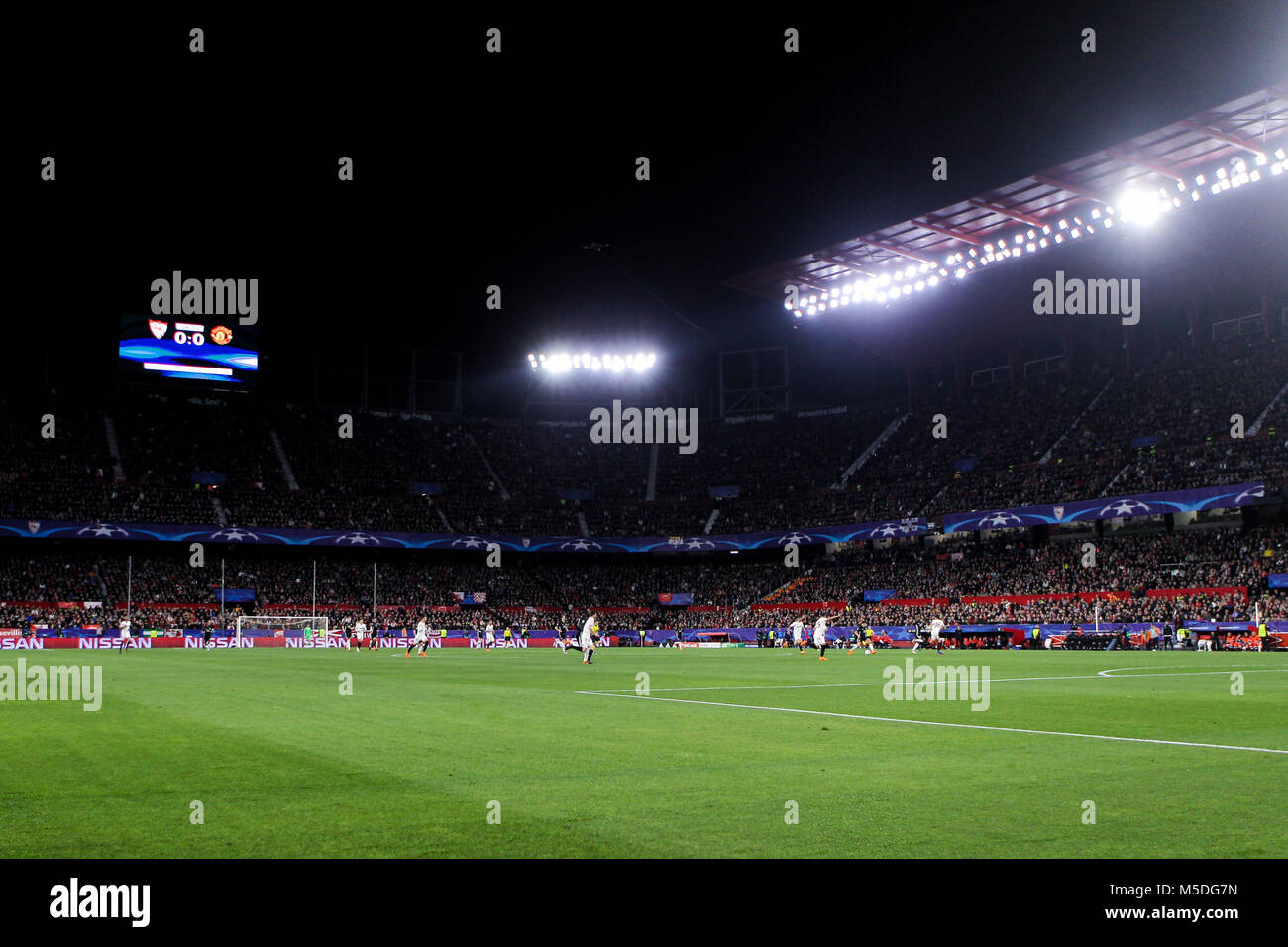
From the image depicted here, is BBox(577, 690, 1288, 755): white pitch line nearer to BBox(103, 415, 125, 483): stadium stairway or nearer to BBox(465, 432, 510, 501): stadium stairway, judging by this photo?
BBox(103, 415, 125, 483): stadium stairway

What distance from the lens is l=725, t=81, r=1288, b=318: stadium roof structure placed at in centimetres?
4431

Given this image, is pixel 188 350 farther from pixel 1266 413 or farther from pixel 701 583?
pixel 1266 413

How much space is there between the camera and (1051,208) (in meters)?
53.5

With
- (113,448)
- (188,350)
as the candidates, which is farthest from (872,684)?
(113,448)

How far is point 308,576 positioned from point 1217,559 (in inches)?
2294

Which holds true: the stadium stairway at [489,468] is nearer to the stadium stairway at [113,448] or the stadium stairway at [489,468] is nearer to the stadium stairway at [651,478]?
the stadium stairway at [651,478]

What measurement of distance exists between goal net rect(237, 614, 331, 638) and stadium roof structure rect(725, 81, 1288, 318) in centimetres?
3274

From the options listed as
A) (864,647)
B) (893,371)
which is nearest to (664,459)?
(893,371)

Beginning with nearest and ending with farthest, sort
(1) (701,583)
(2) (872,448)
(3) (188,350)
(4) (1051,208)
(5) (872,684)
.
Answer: (5) (872,684) → (4) (1051,208) → (3) (188,350) → (1) (701,583) → (2) (872,448)

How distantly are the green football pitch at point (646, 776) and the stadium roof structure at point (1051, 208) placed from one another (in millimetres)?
32189

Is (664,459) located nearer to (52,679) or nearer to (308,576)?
(308,576)

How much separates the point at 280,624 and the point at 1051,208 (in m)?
49.8

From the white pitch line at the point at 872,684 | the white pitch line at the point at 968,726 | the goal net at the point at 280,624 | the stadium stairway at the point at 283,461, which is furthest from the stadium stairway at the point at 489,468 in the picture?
the white pitch line at the point at 968,726

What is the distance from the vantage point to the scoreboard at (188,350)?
7494cm
